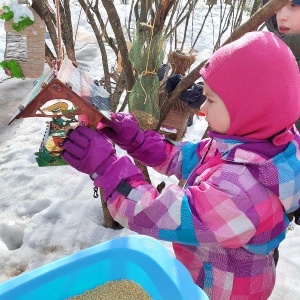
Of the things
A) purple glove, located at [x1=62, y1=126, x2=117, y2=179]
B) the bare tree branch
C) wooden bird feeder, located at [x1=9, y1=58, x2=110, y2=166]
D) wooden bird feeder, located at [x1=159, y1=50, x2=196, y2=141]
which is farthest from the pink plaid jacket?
wooden bird feeder, located at [x1=159, y1=50, x2=196, y2=141]

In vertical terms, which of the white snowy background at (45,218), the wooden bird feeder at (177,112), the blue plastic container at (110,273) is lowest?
the white snowy background at (45,218)

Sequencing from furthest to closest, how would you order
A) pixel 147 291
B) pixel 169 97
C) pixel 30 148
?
pixel 30 148 → pixel 169 97 → pixel 147 291

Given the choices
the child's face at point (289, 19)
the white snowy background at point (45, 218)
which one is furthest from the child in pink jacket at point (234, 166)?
the white snowy background at point (45, 218)

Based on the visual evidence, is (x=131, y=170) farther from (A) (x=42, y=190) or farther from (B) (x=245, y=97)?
(A) (x=42, y=190)

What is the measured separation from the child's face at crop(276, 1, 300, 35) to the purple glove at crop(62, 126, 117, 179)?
0.88 meters

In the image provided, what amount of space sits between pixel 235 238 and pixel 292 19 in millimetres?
895

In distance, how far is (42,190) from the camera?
102 inches

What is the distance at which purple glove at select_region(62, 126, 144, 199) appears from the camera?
1.02 meters

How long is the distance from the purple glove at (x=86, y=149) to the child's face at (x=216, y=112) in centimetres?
27

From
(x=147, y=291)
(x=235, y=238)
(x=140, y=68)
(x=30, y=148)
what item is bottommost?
(x=30, y=148)

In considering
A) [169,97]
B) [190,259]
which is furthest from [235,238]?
[169,97]

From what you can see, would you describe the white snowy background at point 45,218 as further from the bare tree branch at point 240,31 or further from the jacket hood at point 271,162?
the jacket hood at point 271,162

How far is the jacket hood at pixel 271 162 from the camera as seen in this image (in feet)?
3.22

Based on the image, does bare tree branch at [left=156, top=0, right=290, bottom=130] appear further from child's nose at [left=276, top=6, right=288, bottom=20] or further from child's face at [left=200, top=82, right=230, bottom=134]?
child's face at [left=200, top=82, right=230, bottom=134]
